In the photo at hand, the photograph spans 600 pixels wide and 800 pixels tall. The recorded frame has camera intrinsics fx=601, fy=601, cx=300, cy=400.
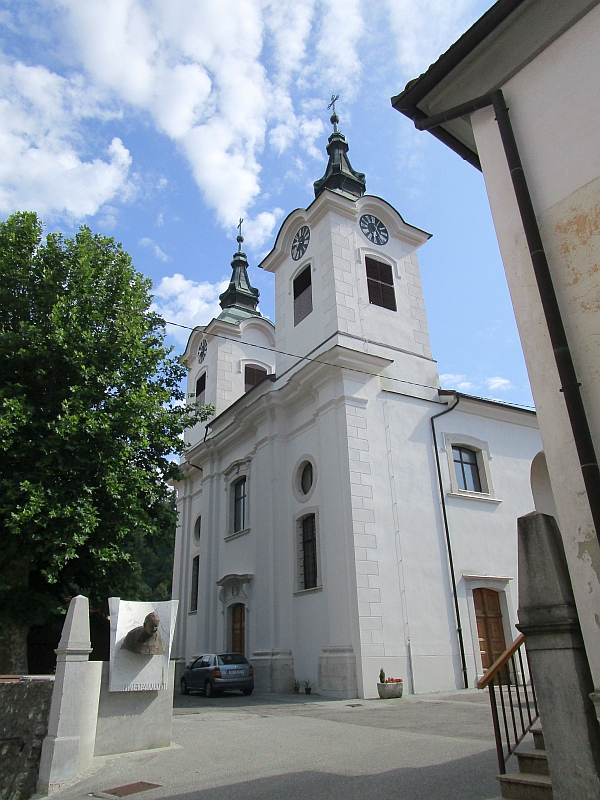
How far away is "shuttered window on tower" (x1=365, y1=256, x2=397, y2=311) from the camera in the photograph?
2095 cm

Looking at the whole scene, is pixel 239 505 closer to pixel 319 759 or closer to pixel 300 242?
pixel 300 242

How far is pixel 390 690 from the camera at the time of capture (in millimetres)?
14359

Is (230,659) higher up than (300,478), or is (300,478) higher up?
(300,478)

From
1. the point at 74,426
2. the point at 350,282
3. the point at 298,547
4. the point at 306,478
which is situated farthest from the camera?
the point at 350,282

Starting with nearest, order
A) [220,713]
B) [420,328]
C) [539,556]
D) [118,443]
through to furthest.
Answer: [539,556]
[220,713]
[118,443]
[420,328]

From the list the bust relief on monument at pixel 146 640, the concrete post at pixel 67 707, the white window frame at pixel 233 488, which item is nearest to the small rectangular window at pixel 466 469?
the white window frame at pixel 233 488

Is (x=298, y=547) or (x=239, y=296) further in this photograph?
(x=239, y=296)

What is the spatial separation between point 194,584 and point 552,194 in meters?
22.9

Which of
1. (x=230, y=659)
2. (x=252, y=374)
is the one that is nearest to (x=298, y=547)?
(x=230, y=659)

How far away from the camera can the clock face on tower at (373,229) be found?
2202 cm

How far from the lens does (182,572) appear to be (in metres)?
26.6

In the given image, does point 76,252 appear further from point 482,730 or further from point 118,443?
point 482,730

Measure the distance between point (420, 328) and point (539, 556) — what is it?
16.9 metres

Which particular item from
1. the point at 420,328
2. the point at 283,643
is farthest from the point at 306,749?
the point at 420,328
